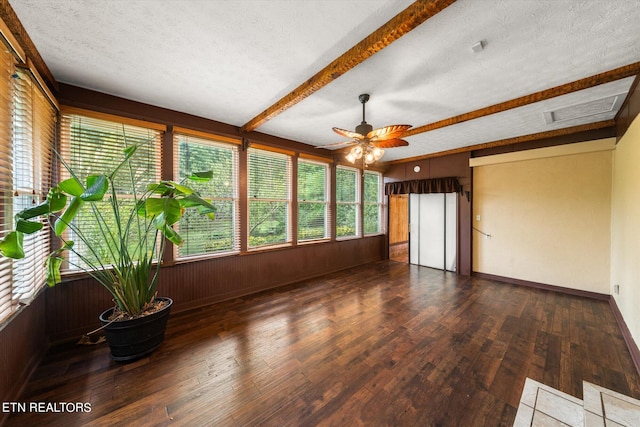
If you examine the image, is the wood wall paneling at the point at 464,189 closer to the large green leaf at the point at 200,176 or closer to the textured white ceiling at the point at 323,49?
the textured white ceiling at the point at 323,49

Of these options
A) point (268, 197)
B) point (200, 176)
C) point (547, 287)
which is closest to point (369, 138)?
point (200, 176)

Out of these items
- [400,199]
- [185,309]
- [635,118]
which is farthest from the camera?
[400,199]

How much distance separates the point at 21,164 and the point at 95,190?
1.05 meters

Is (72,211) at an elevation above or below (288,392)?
above

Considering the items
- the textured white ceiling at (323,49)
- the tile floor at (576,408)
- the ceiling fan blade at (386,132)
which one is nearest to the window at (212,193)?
the textured white ceiling at (323,49)

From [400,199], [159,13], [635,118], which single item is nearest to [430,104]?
[635,118]

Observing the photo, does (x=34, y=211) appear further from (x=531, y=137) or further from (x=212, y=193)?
(x=531, y=137)

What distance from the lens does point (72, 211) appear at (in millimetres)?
1705

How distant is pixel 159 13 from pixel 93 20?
1.76 ft

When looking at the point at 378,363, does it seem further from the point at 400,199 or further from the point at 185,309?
the point at 400,199

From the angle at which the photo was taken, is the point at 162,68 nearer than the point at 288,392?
No

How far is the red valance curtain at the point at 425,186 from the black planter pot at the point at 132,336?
18.4 ft

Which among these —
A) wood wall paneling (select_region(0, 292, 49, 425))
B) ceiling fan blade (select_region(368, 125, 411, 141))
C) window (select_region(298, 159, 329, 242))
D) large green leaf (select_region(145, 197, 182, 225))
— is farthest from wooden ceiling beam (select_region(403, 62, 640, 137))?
wood wall paneling (select_region(0, 292, 49, 425))

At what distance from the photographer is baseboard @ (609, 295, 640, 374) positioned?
212 centimetres
